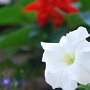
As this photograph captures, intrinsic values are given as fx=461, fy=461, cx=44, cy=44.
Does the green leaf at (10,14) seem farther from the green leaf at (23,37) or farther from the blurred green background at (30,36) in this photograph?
the green leaf at (23,37)

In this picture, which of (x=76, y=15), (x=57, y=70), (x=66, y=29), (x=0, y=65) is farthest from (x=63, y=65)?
(x=0, y=65)

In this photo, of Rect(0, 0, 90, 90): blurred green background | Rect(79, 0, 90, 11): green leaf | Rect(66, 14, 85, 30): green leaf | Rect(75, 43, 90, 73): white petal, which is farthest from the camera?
Rect(79, 0, 90, 11): green leaf

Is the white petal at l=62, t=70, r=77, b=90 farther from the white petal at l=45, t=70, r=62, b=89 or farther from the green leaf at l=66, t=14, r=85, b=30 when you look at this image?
the green leaf at l=66, t=14, r=85, b=30

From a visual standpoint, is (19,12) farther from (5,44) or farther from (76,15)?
(76,15)

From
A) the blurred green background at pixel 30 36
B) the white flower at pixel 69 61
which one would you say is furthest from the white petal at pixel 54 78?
the blurred green background at pixel 30 36

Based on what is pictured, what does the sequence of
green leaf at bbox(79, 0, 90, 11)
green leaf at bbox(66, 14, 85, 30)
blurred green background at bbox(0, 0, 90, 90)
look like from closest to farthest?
1. green leaf at bbox(66, 14, 85, 30)
2. blurred green background at bbox(0, 0, 90, 90)
3. green leaf at bbox(79, 0, 90, 11)

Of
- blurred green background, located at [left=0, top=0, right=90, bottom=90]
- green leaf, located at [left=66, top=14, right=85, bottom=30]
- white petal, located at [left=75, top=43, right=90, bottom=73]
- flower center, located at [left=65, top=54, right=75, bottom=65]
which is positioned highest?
white petal, located at [left=75, top=43, right=90, bottom=73]

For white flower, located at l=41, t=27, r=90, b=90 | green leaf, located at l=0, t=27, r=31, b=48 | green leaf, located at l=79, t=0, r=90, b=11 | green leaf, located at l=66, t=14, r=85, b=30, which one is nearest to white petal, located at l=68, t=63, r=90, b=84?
white flower, located at l=41, t=27, r=90, b=90

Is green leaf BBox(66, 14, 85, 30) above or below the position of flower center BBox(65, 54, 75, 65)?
below

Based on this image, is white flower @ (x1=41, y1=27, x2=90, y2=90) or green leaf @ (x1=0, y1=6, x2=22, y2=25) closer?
white flower @ (x1=41, y1=27, x2=90, y2=90)
